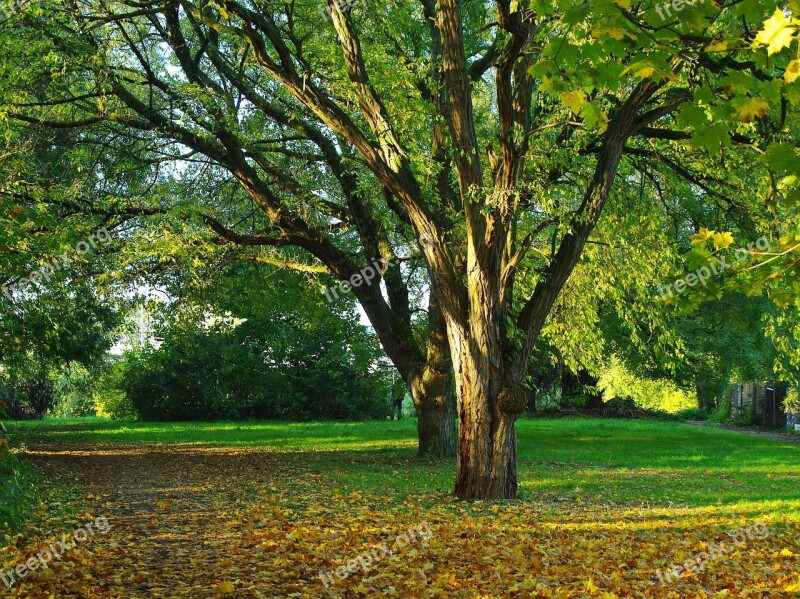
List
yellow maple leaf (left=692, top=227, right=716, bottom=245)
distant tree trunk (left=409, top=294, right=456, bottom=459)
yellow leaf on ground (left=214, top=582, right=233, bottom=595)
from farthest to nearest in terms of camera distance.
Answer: distant tree trunk (left=409, top=294, right=456, bottom=459) → yellow leaf on ground (left=214, top=582, right=233, bottom=595) → yellow maple leaf (left=692, top=227, right=716, bottom=245)

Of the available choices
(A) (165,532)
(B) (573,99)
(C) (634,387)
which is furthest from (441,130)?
(C) (634,387)

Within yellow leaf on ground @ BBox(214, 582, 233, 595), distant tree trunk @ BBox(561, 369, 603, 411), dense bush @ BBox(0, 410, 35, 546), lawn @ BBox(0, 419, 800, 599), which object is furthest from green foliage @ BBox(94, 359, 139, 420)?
yellow leaf on ground @ BBox(214, 582, 233, 595)

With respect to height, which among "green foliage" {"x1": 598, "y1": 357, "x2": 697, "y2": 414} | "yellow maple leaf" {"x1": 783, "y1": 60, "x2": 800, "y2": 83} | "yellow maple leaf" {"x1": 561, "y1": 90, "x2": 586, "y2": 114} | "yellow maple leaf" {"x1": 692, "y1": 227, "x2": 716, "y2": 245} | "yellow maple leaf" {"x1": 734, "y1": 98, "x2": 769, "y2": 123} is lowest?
"green foliage" {"x1": 598, "y1": 357, "x2": 697, "y2": 414}

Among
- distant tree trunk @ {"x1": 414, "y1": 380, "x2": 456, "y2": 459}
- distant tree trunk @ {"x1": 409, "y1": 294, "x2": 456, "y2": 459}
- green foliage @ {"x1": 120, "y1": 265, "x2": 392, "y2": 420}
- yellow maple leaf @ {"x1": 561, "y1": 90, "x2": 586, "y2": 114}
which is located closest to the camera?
yellow maple leaf @ {"x1": 561, "y1": 90, "x2": 586, "y2": 114}

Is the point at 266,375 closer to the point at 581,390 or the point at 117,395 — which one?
the point at 117,395

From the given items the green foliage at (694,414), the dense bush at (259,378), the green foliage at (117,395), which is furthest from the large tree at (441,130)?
the green foliage at (694,414)

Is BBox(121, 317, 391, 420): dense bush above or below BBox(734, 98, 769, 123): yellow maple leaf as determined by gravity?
below

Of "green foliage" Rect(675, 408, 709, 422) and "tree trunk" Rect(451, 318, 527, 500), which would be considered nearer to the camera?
"tree trunk" Rect(451, 318, 527, 500)

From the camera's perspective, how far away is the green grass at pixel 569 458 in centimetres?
1187

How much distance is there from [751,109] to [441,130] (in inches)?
314

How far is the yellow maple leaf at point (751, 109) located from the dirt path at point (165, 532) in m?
4.33

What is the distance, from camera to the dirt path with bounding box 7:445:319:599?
19.5 feet

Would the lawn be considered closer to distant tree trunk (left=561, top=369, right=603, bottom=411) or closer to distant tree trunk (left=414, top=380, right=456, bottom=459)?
distant tree trunk (left=414, top=380, right=456, bottom=459)

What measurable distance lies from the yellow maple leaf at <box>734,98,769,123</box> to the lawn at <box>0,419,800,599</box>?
3.52 meters
